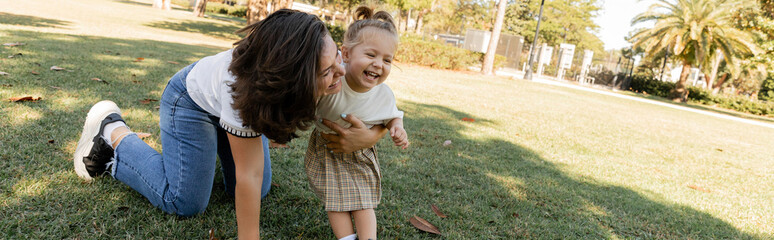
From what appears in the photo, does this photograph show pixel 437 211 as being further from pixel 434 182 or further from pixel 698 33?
pixel 698 33

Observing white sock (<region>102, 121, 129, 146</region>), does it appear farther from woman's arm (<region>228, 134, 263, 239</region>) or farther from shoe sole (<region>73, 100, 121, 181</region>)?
woman's arm (<region>228, 134, 263, 239</region>)

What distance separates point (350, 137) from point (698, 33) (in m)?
25.3

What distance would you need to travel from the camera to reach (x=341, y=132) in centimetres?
199

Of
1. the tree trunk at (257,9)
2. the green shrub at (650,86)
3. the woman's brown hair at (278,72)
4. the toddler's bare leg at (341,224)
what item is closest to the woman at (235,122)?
the woman's brown hair at (278,72)

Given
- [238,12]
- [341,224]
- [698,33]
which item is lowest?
[341,224]

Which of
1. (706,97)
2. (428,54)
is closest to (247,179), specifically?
(428,54)

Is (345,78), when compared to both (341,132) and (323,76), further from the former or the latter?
(323,76)

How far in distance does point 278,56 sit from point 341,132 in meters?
0.60

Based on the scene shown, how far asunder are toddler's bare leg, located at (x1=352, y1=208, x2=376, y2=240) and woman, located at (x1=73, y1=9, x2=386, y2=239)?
1.04ft

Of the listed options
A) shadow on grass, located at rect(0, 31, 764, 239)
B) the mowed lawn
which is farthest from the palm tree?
shadow on grass, located at rect(0, 31, 764, 239)

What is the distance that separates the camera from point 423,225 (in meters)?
2.48

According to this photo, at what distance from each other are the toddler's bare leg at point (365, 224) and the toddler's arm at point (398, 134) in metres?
0.36

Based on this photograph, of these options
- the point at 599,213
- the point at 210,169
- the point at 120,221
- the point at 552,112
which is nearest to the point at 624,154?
the point at 599,213

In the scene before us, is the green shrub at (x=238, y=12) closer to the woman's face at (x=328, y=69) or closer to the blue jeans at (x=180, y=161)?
the blue jeans at (x=180, y=161)
